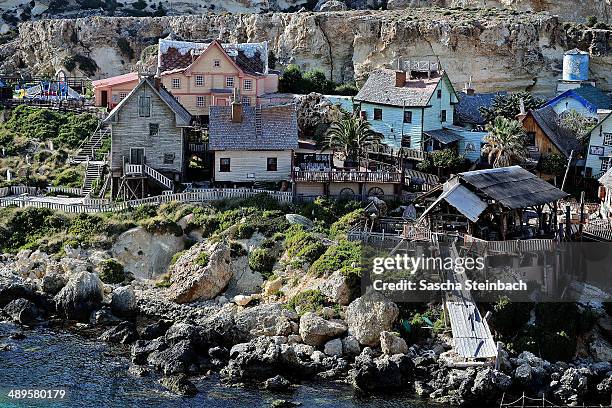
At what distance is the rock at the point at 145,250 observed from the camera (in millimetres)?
55594

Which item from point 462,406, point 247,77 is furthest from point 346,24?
point 462,406

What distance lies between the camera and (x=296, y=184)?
194 ft

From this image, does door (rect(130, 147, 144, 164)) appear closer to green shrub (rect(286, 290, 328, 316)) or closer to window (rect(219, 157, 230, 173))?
window (rect(219, 157, 230, 173))

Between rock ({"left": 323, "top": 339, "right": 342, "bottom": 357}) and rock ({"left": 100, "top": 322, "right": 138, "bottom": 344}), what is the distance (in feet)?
29.3

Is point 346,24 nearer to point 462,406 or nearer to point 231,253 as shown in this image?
point 231,253

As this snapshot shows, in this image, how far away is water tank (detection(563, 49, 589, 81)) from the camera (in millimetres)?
70625

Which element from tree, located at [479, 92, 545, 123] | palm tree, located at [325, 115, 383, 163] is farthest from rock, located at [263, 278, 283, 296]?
tree, located at [479, 92, 545, 123]

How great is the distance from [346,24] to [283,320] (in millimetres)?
40251

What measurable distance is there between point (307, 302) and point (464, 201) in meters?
8.77

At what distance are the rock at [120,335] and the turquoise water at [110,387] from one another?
3.22 feet

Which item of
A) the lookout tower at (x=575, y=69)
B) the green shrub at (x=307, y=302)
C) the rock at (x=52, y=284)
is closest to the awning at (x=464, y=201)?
the green shrub at (x=307, y=302)

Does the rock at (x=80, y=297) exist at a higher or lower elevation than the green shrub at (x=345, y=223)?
lower

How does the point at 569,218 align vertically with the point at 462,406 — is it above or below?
above

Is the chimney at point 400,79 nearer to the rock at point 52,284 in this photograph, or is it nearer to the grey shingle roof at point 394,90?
the grey shingle roof at point 394,90
